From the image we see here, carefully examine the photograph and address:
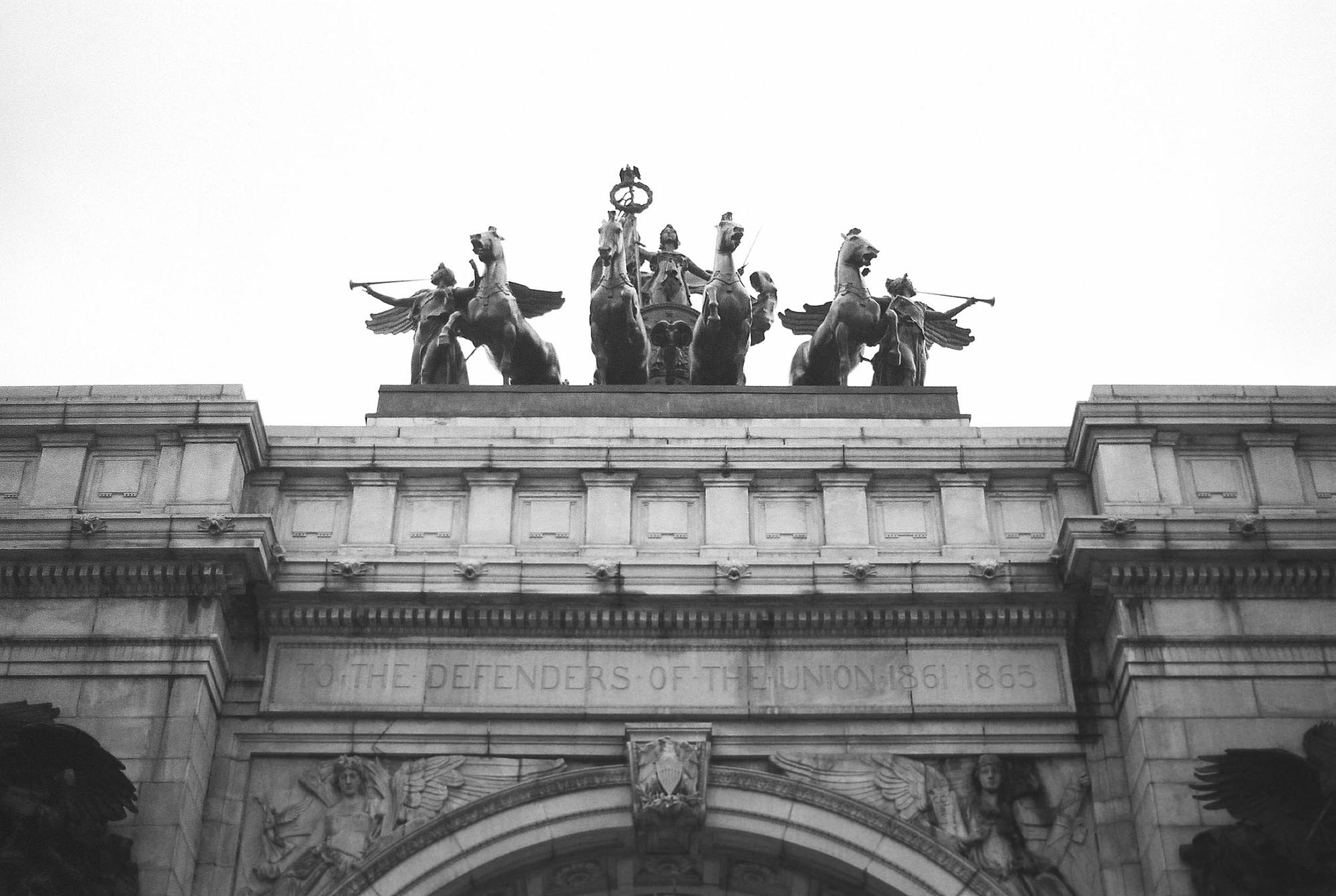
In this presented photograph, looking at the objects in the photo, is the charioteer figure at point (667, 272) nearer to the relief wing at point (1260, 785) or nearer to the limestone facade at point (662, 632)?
the limestone facade at point (662, 632)

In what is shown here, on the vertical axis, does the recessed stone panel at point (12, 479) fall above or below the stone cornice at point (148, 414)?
below

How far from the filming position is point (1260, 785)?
2012cm

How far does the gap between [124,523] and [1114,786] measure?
1139cm

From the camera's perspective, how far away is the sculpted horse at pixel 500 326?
2769 centimetres

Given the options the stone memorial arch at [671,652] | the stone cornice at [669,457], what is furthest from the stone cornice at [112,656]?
the stone cornice at [669,457]

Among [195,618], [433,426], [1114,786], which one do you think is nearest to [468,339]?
[433,426]

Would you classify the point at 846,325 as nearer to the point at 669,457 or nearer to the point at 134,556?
the point at 669,457

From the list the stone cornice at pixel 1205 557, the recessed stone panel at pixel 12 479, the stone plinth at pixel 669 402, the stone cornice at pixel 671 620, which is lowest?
the stone cornice at pixel 671 620

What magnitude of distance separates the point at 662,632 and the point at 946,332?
9.70 metres

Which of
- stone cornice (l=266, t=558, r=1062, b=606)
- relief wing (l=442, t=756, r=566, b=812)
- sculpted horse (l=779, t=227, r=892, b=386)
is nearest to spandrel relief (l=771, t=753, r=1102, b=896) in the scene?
stone cornice (l=266, t=558, r=1062, b=606)

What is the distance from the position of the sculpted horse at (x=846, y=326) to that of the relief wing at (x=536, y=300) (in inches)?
169

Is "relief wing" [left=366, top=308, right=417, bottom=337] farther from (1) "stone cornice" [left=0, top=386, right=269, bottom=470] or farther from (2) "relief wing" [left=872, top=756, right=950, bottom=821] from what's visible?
(2) "relief wing" [left=872, top=756, right=950, bottom=821]

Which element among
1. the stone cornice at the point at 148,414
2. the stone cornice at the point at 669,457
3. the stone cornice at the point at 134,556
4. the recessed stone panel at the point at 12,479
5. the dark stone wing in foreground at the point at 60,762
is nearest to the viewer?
the dark stone wing in foreground at the point at 60,762

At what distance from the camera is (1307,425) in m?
23.5
